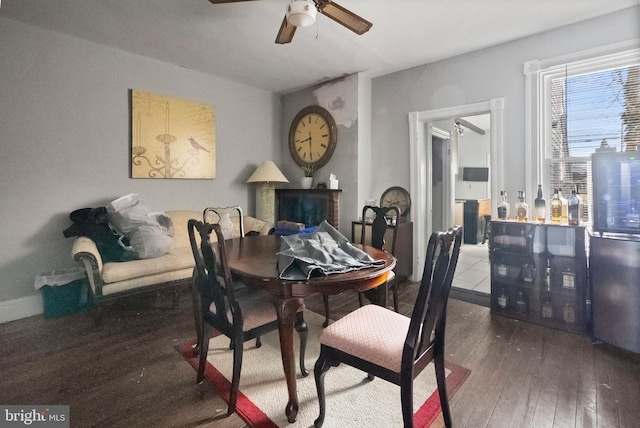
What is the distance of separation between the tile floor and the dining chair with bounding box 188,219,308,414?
2524mm

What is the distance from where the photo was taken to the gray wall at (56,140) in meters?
2.73

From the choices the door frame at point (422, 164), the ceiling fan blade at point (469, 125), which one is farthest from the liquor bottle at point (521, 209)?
the ceiling fan blade at point (469, 125)

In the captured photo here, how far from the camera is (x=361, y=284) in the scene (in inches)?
59.6

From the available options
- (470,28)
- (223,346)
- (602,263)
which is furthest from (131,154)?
(602,263)

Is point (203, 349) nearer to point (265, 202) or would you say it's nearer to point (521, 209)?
point (265, 202)

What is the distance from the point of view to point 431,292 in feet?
4.07

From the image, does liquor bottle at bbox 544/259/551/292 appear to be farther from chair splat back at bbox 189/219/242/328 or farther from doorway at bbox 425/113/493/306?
chair splat back at bbox 189/219/242/328

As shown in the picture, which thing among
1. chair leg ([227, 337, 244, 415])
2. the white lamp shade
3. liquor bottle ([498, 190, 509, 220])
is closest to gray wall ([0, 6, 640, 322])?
liquor bottle ([498, 190, 509, 220])

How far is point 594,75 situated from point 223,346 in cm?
390

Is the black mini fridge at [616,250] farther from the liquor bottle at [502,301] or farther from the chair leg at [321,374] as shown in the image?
the chair leg at [321,374]

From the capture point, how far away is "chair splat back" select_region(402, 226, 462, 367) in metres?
1.17

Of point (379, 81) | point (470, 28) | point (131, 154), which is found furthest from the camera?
point (379, 81)

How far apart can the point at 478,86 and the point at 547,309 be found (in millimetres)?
2287

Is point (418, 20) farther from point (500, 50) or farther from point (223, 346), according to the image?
point (223, 346)
